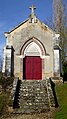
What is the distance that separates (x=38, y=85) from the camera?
79.7 ft

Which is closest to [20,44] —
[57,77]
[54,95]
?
[57,77]

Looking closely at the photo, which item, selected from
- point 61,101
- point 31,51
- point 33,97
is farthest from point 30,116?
point 31,51

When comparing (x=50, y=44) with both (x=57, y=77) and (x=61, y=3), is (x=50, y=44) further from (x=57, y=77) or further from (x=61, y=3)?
(x=61, y=3)

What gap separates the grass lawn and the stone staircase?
76 centimetres

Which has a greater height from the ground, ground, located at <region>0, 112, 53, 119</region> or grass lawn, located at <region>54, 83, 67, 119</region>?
grass lawn, located at <region>54, 83, 67, 119</region>

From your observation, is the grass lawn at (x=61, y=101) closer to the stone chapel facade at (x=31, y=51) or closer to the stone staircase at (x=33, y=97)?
the stone staircase at (x=33, y=97)

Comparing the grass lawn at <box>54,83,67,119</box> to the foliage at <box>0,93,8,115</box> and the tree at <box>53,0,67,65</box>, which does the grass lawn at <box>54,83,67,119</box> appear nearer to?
the foliage at <box>0,93,8,115</box>

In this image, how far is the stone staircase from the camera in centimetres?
1972

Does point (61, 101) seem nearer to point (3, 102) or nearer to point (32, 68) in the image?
point (3, 102)

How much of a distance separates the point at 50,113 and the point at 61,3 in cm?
2978

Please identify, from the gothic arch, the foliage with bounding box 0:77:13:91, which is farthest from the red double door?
the foliage with bounding box 0:77:13:91

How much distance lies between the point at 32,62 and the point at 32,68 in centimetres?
66

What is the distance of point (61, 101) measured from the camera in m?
21.2

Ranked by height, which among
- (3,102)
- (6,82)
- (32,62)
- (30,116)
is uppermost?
(32,62)
